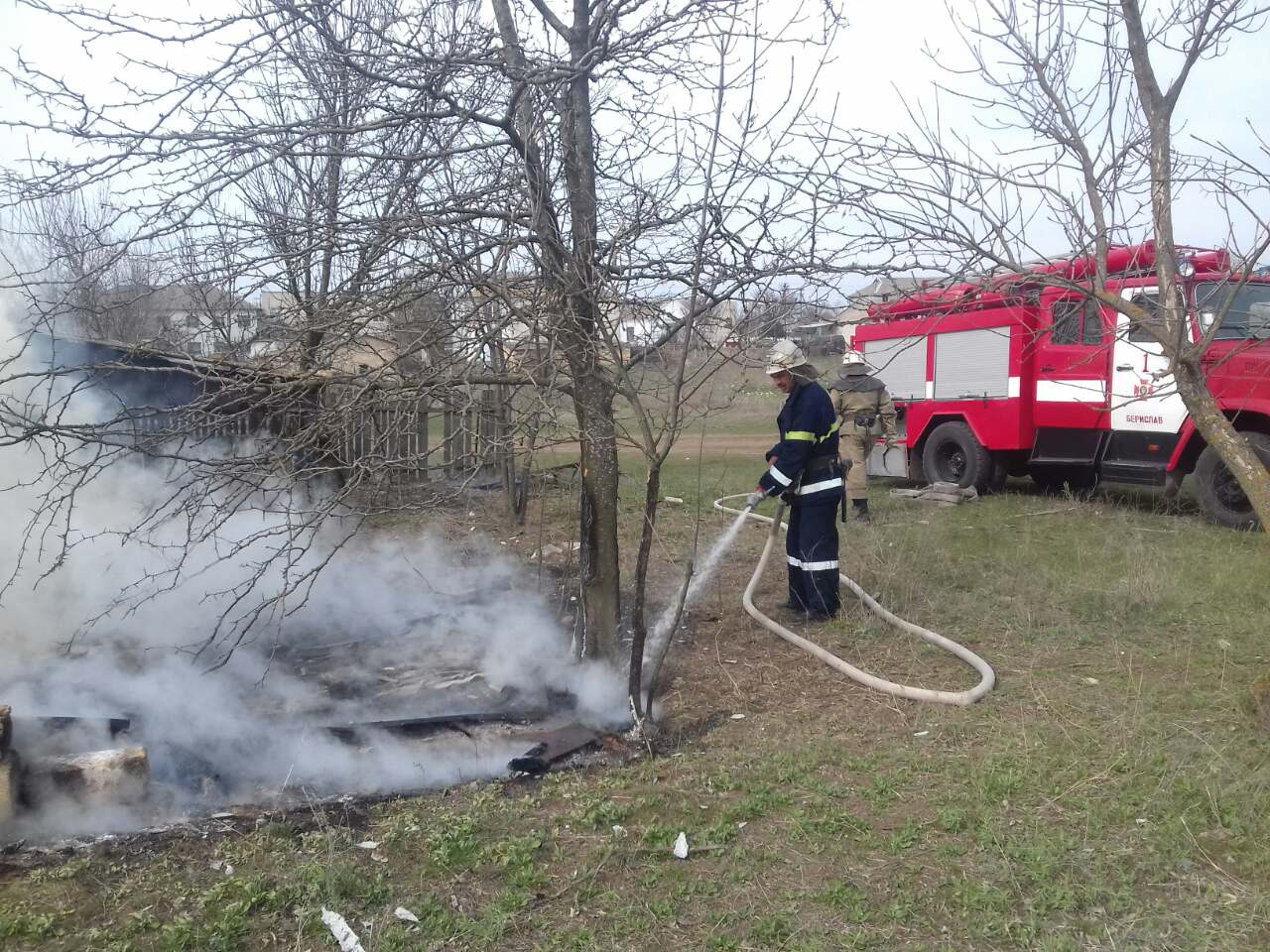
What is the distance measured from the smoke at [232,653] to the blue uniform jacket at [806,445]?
164cm

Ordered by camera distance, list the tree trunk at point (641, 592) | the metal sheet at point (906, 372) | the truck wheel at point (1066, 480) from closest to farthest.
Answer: the tree trunk at point (641, 592)
the truck wheel at point (1066, 480)
the metal sheet at point (906, 372)

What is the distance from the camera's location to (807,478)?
5.83 metres

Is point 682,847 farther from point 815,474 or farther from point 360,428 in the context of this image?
point 815,474

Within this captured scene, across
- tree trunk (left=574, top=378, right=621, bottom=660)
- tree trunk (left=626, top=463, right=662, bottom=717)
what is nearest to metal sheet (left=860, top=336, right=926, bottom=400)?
tree trunk (left=574, top=378, right=621, bottom=660)

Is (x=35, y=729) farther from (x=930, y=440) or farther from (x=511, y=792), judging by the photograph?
(x=930, y=440)

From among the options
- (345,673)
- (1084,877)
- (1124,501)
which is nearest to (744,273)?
(1084,877)

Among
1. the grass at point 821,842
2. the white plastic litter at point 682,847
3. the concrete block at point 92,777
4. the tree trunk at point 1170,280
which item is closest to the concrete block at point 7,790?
the concrete block at point 92,777

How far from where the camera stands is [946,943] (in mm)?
2648

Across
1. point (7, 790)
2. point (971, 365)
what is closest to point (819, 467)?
point (7, 790)

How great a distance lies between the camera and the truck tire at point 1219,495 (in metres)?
8.27

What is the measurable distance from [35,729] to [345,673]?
5.75 ft

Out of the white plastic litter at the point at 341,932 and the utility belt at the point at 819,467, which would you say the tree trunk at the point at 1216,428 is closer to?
the utility belt at the point at 819,467

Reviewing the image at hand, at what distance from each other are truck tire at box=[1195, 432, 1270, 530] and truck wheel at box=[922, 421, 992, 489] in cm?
258

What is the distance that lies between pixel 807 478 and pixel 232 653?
3.60 meters
